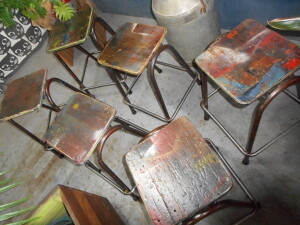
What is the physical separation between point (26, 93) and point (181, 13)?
1.39 metres

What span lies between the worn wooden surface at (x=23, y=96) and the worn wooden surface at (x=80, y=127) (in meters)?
0.30

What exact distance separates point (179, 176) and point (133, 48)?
99 centimetres

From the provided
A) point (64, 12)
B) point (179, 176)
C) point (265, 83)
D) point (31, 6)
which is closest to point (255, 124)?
point (265, 83)

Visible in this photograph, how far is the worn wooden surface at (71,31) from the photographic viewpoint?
1.93m

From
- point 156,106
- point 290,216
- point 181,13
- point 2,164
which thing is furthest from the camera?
point 2,164

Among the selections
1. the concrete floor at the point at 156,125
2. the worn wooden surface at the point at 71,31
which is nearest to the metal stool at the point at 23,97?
the worn wooden surface at the point at 71,31

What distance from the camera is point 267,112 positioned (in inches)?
74.4

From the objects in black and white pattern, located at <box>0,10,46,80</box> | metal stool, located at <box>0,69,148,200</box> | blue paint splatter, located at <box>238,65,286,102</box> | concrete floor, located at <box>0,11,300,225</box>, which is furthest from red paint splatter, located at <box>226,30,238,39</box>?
black and white pattern, located at <box>0,10,46,80</box>

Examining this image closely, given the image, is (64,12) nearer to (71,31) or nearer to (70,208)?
(71,31)

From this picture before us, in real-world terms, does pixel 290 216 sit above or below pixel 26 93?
below

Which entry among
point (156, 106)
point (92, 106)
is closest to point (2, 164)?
point (92, 106)

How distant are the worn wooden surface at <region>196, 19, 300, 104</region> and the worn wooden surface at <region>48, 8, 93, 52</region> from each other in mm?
1052

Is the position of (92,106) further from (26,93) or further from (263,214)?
(263,214)

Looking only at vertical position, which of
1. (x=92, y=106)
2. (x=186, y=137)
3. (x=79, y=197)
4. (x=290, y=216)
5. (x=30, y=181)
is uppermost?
(x=92, y=106)
